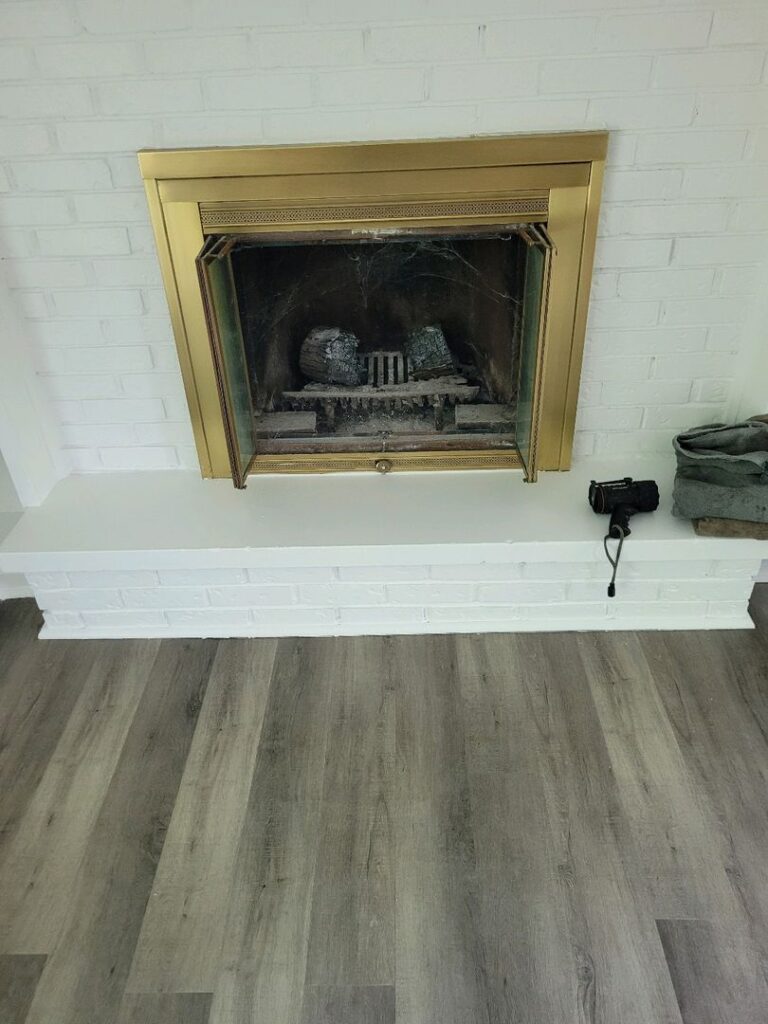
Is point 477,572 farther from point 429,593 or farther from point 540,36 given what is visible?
point 540,36

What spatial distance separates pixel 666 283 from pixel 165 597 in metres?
1.38

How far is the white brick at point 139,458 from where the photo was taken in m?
1.90

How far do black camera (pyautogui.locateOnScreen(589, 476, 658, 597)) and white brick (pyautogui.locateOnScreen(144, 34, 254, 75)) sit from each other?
3.82 feet

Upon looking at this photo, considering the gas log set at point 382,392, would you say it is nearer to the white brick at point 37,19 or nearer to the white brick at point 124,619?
the white brick at point 124,619

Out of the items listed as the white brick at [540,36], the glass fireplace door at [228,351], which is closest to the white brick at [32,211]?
the glass fireplace door at [228,351]

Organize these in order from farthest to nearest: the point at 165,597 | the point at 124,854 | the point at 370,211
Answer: the point at 165,597 → the point at 370,211 → the point at 124,854

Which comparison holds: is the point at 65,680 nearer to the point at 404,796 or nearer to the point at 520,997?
the point at 404,796

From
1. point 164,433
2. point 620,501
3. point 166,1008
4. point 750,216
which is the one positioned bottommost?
point 166,1008

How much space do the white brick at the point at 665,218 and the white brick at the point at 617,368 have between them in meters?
0.29

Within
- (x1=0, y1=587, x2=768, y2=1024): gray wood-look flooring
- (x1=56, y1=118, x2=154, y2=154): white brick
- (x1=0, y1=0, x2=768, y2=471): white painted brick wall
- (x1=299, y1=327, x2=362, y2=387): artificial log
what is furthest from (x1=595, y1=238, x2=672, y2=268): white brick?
(x1=56, y1=118, x2=154, y2=154): white brick

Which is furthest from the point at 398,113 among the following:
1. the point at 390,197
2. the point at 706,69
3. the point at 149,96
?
the point at 706,69

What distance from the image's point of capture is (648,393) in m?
1.78

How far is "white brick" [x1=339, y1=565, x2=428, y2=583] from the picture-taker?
1.70 meters

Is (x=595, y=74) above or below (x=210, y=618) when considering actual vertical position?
above
